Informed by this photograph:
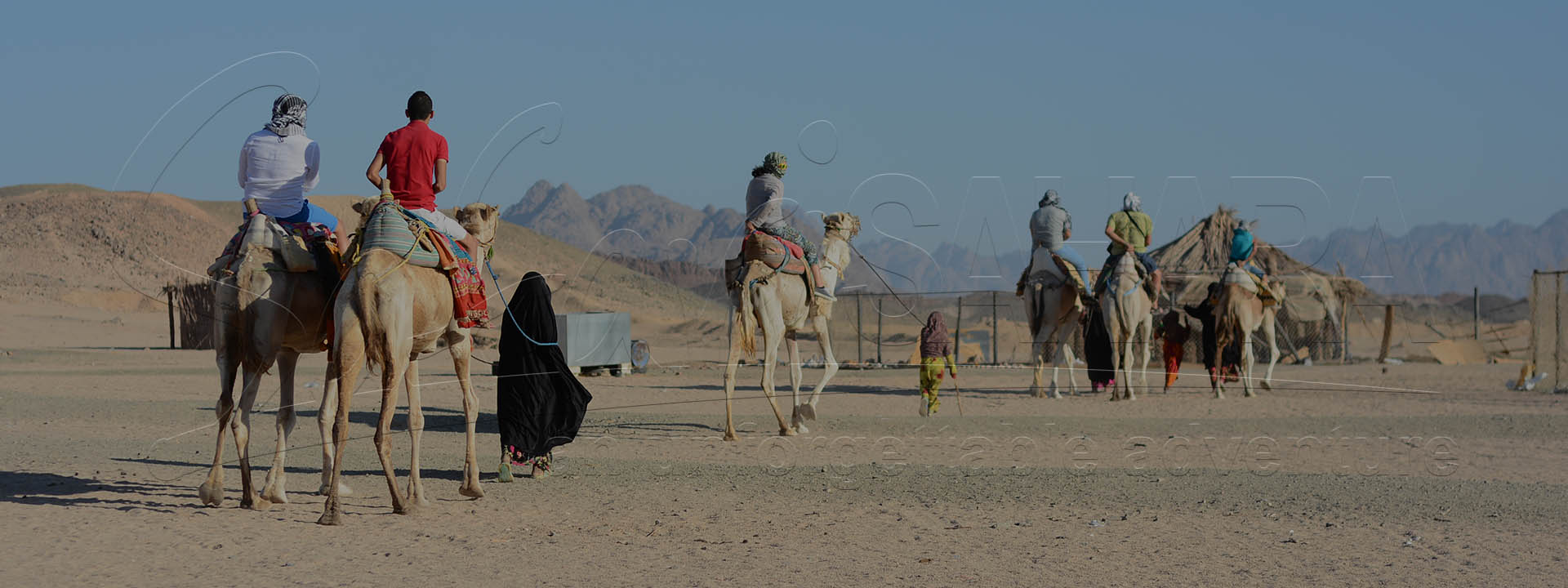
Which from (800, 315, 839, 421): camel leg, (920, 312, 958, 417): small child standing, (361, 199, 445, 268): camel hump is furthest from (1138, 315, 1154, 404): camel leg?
(361, 199, 445, 268): camel hump

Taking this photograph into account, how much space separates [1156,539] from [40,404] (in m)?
16.2

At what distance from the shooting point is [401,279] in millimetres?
9016

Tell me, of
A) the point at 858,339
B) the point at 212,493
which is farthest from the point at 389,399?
the point at 858,339

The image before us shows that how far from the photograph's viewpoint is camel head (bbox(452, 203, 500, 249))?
433 inches

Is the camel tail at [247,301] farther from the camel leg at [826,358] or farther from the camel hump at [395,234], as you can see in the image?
the camel leg at [826,358]

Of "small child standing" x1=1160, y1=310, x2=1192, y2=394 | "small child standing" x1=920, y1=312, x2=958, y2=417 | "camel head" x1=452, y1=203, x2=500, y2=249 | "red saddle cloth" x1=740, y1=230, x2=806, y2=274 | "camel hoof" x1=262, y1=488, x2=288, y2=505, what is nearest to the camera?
"camel hoof" x1=262, y1=488, x2=288, y2=505

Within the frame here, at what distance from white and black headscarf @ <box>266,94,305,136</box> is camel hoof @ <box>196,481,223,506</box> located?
2.50 metres

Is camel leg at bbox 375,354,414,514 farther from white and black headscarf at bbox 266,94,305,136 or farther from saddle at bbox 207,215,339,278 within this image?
white and black headscarf at bbox 266,94,305,136

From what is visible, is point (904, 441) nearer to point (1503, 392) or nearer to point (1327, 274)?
point (1503, 392)

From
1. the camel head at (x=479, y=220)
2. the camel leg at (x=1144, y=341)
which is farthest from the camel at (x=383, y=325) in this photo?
the camel leg at (x=1144, y=341)

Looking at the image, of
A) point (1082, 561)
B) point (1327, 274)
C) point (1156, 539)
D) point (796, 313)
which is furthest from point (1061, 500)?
point (1327, 274)

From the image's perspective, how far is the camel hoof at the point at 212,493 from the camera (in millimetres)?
9789

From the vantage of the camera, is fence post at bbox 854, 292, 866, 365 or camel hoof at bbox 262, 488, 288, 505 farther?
fence post at bbox 854, 292, 866, 365

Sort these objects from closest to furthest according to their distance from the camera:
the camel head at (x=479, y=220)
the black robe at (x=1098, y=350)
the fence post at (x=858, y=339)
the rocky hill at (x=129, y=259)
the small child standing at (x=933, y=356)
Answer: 1. the camel head at (x=479, y=220)
2. the small child standing at (x=933, y=356)
3. the black robe at (x=1098, y=350)
4. the fence post at (x=858, y=339)
5. the rocky hill at (x=129, y=259)
